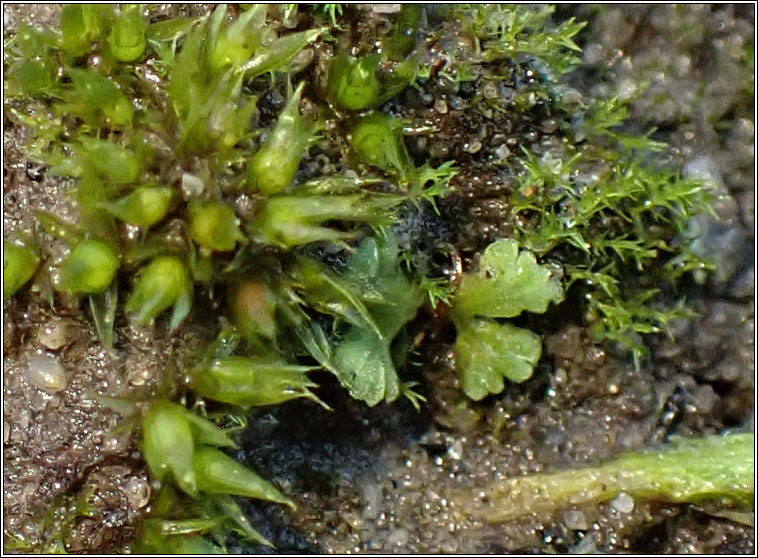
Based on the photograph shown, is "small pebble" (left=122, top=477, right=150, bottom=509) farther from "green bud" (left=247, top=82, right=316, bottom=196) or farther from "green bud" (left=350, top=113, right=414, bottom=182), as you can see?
"green bud" (left=350, top=113, right=414, bottom=182)

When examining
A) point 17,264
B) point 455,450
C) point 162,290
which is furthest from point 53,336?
point 455,450

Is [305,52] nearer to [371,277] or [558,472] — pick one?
[371,277]

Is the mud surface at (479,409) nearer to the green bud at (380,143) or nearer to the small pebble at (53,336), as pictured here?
the small pebble at (53,336)

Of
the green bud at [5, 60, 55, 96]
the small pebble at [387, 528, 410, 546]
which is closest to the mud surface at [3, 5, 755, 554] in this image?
the small pebble at [387, 528, 410, 546]

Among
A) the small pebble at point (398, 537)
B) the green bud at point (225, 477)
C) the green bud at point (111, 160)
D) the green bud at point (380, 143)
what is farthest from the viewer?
the small pebble at point (398, 537)

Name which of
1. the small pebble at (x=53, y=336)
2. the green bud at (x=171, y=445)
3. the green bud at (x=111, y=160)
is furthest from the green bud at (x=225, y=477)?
the green bud at (x=111, y=160)

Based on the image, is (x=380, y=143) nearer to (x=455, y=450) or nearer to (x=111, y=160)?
(x=111, y=160)
